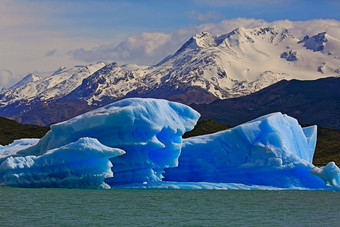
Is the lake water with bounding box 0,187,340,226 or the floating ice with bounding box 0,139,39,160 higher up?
the floating ice with bounding box 0,139,39,160

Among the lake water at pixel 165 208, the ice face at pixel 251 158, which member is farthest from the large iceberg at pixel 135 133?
the ice face at pixel 251 158

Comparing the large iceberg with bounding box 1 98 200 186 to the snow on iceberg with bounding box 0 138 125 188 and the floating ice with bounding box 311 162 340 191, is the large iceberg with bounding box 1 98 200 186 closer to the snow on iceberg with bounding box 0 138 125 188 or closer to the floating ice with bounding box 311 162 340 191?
the snow on iceberg with bounding box 0 138 125 188

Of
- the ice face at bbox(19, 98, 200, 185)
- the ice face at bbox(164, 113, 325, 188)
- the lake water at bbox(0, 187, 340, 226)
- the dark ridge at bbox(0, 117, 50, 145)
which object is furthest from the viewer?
the dark ridge at bbox(0, 117, 50, 145)

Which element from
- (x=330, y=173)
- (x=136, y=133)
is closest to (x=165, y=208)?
(x=136, y=133)

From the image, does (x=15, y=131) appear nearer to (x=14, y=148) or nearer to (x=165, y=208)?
(x=14, y=148)

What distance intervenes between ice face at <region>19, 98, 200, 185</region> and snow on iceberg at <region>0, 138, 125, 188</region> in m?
1.59

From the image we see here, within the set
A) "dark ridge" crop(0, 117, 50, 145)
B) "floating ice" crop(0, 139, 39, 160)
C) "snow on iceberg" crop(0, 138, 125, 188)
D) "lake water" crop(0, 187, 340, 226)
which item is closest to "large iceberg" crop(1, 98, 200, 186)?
"snow on iceberg" crop(0, 138, 125, 188)

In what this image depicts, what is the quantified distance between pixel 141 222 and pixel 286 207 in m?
9.39

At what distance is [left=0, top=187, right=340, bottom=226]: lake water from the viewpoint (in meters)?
29.0

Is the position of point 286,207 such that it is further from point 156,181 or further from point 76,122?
point 76,122

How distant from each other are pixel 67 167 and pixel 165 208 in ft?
25.4

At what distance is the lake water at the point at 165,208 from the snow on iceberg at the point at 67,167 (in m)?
0.60

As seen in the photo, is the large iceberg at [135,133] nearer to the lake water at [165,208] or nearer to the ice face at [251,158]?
the lake water at [165,208]

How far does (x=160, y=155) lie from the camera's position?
41.8 m
